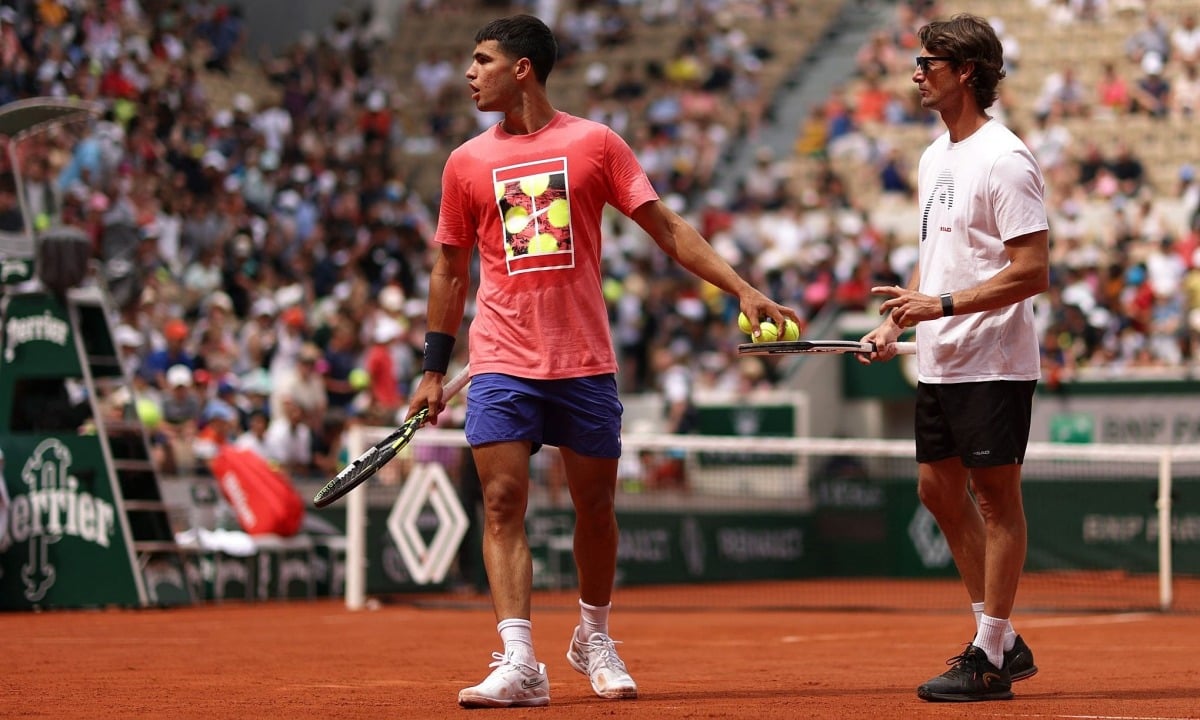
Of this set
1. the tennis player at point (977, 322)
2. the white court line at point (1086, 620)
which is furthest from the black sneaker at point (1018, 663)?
the white court line at point (1086, 620)

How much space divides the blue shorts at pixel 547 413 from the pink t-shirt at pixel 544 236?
5 cm

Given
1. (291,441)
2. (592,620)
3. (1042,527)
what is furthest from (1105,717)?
(291,441)

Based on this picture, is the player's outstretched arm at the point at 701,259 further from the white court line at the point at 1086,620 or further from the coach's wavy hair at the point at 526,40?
the white court line at the point at 1086,620

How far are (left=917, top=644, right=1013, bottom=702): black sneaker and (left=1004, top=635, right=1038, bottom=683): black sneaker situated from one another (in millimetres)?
113

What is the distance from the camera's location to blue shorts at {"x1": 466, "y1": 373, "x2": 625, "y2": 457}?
7.07 meters

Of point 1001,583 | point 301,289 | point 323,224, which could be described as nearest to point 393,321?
point 301,289

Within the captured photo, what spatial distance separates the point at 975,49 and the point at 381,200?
68.5 feet

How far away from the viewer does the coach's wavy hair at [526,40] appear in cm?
725

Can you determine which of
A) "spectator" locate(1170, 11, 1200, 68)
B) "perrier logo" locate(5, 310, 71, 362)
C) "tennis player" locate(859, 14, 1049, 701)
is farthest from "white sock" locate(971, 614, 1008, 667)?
"spectator" locate(1170, 11, 1200, 68)

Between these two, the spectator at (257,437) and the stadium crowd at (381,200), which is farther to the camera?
the stadium crowd at (381,200)

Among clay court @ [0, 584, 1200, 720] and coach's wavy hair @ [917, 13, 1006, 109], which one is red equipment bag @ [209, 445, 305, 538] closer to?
clay court @ [0, 584, 1200, 720]

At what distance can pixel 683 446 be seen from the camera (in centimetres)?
1667

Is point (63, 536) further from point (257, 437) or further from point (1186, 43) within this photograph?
point (1186, 43)

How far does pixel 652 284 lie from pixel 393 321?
5.45 m
